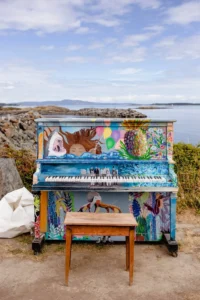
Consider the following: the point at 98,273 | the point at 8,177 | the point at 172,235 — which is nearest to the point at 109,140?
the point at 172,235

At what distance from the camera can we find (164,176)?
4617 millimetres

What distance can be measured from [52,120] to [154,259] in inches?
86.2

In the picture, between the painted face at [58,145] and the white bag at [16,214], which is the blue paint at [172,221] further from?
the white bag at [16,214]

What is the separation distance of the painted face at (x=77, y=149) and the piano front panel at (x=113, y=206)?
1.78 feet

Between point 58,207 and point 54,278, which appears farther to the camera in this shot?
point 58,207

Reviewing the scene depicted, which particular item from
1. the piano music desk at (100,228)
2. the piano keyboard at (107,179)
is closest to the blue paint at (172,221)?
the piano keyboard at (107,179)

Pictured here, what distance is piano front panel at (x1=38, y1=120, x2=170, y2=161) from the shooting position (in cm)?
480

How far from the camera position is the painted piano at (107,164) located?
4707mm

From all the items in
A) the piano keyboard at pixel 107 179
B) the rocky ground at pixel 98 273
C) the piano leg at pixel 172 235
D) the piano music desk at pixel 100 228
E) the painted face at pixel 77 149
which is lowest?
the rocky ground at pixel 98 273

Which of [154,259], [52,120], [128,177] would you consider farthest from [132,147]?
[154,259]

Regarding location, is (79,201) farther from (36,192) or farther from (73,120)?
(73,120)

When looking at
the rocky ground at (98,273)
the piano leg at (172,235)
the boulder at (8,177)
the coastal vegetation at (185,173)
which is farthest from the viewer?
the coastal vegetation at (185,173)

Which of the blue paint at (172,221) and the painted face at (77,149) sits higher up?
the painted face at (77,149)

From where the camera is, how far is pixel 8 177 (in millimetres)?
6094
